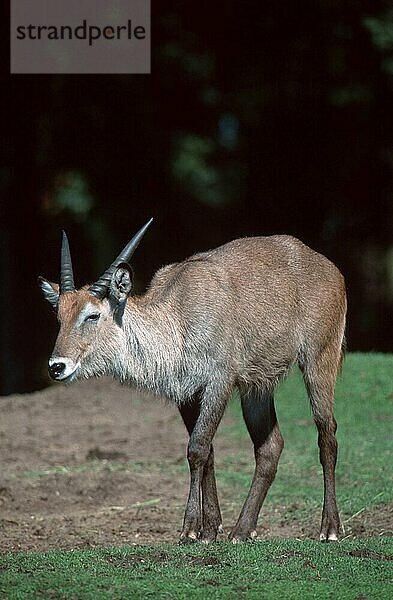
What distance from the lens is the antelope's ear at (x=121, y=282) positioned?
→ 743cm

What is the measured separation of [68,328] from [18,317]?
32.5 ft

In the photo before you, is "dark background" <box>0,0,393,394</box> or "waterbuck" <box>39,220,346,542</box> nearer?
"waterbuck" <box>39,220,346,542</box>

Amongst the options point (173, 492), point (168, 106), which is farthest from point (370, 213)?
point (173, 492)

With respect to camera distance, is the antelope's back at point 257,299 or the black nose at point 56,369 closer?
the black nose at point 56,369

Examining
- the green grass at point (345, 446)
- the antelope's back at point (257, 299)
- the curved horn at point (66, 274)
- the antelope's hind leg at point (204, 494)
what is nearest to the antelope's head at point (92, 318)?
the curved horn at point (66, 274)

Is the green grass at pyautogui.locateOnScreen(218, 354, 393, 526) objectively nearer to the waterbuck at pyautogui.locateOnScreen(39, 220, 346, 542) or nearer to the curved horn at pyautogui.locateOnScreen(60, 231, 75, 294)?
the waterbuck at pyautogui.locateOnScreen(39, 220, 346, 542)

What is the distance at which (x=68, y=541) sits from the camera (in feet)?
26.2

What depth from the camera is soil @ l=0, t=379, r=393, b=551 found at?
823 centimetres

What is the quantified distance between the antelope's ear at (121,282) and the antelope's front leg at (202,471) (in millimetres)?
754

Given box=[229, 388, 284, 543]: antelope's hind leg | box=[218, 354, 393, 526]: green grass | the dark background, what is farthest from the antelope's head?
the dark background

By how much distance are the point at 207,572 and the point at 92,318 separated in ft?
6.52

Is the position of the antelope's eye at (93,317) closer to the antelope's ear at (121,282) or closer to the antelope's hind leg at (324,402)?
the antelope's ear at (121,282)

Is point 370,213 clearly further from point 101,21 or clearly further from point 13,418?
point 13,418

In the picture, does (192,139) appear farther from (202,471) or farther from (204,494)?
(202,471)
